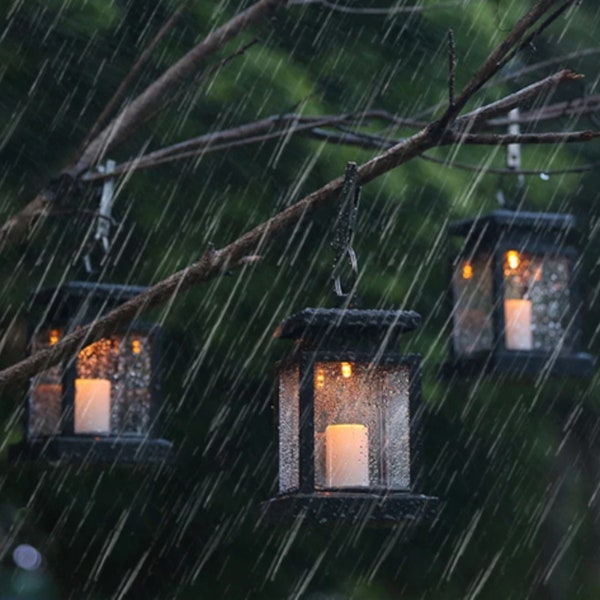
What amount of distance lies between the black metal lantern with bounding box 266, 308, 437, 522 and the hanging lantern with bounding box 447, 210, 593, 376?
2339 mm

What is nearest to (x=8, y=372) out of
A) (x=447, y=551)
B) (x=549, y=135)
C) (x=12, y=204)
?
(x=549, y=135)

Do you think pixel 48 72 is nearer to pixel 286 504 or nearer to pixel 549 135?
pixel 286 504

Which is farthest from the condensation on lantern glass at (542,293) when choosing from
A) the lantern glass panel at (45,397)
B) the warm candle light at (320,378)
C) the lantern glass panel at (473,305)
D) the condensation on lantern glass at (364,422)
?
the warm candle light at (320,378)

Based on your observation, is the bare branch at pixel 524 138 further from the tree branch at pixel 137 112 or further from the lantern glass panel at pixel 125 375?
the lantern glass panel at pixel 125 375

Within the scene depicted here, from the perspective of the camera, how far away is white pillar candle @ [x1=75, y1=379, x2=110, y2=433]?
736 centimetres

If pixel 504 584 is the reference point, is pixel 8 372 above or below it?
above

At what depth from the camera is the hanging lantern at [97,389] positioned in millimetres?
7328

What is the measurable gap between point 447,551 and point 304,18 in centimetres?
306

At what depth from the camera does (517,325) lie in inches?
302

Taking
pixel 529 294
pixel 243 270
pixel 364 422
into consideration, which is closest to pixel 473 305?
pixel 529 294

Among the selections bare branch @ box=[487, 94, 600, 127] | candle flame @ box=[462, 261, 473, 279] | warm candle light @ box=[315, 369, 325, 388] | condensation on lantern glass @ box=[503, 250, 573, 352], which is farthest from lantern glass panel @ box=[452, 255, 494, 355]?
warm candle light @ box=[315, 369, 325, 388]

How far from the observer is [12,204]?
7.91 m

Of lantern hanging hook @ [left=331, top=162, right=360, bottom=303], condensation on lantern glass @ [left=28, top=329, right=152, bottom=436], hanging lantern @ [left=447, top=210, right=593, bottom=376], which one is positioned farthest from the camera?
hanging lantern @ [left=447, top=210, right=593, bottom=376]

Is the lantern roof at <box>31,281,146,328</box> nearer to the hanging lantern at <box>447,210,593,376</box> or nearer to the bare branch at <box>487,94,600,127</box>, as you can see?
the hanging lantern at <box>447,210,593,376</box>
